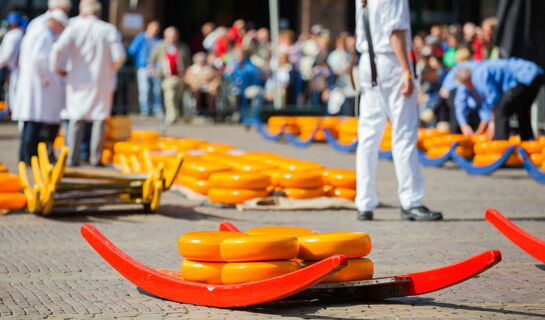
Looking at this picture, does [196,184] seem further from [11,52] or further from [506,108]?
[11,52]

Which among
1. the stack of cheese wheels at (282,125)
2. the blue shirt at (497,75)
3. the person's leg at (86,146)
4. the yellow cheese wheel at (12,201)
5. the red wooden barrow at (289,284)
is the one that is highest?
the blue shirt at (497,75)

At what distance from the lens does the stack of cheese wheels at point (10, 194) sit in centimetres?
784

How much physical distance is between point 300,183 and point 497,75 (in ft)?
14.3

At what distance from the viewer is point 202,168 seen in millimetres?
8891

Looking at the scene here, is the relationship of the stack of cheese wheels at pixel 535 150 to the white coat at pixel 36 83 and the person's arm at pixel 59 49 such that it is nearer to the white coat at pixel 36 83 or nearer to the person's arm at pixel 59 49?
the person's arm at pixel 59 49

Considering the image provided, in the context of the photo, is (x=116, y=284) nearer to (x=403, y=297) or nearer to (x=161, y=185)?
(x=403, y=297)

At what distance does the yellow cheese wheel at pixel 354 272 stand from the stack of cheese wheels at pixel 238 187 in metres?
3.91

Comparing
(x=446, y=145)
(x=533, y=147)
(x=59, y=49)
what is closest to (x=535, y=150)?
(x=533, y=147)

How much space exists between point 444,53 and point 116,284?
1448 centimetres

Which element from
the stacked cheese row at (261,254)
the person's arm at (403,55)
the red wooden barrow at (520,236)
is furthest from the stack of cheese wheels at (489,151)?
the stacked cheese row at (261,254)

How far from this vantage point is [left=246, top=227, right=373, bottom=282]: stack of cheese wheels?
441 cm

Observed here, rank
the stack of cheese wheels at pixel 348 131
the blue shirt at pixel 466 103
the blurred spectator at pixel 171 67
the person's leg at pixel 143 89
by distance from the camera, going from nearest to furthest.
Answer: the blue shirt at pixel 466 103 → the stack of cheese wheels at pixel 348 131 → the blurred spectator at pixel 171 67 → the person's leg at pixel 143 89

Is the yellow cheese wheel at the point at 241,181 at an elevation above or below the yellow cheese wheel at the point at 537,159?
above

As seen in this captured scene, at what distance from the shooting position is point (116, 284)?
502cm
